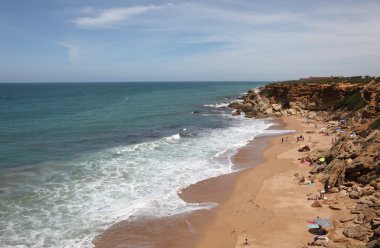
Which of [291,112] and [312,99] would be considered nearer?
[291,112]

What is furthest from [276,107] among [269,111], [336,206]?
[336,206]

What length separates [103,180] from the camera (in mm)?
24578

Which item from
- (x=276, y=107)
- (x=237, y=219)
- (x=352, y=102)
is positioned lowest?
(x=237, y=219)

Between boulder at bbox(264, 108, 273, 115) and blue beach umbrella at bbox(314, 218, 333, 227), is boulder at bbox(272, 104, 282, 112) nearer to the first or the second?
boulder at bbox(264, 108, 273, 115)

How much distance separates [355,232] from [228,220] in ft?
21.1

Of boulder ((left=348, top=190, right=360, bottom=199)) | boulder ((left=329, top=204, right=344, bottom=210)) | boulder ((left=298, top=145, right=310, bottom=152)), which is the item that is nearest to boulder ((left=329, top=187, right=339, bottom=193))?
boulder ((left=348, top=190, right=360, bottom=199))

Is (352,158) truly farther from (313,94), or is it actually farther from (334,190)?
(313,94)

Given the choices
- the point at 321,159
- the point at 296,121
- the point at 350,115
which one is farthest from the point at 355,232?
the point at 296,121

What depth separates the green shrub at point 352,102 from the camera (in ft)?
150

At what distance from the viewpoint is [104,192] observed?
877 inches

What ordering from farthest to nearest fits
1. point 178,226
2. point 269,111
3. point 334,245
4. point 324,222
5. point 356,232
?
point 269,111 → point 178,226 → point 324,222 → point 356,232 → point 334,245

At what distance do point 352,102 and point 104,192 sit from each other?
40.7 m

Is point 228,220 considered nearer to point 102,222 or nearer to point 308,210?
point 308,210

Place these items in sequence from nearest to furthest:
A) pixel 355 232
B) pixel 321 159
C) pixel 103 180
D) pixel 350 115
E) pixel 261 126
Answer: pixel 355 232 < pixel 103 180 < pixel 321 159 < pixel 350 115 < pixel 261 126
